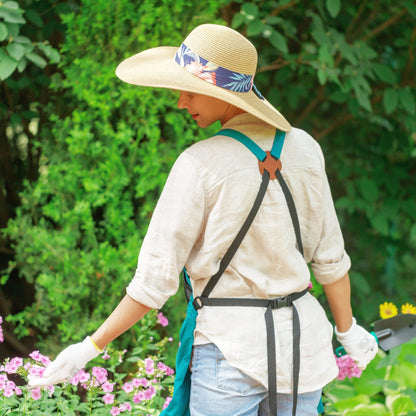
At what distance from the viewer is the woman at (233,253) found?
1.48 metres

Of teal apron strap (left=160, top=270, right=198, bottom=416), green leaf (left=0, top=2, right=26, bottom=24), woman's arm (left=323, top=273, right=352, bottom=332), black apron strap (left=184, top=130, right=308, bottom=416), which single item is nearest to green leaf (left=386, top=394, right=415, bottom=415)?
woman's arm (left=323, top=273, right=352, bottom=332)

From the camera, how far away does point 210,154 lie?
1.50 m

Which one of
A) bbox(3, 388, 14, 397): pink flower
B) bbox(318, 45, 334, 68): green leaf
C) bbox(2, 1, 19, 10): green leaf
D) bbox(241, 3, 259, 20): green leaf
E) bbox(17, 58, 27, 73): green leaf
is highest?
bbox(2, 1, 19, 10): green leaf

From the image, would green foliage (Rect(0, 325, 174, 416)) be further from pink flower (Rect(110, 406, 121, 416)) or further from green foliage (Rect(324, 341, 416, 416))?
green foliage (Rect(324, 341, 416, 416))

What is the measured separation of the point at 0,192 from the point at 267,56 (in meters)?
2.09

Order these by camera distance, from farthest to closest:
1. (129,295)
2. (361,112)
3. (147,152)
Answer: (361,112), (147,152), (129,295)

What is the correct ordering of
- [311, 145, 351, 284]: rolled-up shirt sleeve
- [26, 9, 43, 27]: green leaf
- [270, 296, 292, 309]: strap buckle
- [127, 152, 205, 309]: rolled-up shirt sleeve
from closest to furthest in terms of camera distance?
[127, 152, 205, 309]: rolled-up shirt sleeve, [270, 296, 292, 309]: strap buckle, [311, 145, 351, 284]: rolled-up shirt sleeve, [26, 9, 43, 27]: green leaf

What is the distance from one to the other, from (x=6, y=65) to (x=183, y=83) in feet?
4.02

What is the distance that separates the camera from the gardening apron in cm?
152

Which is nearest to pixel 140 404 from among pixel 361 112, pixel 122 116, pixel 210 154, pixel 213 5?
pixel 210 154

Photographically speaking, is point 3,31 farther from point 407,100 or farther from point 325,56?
point 407,100

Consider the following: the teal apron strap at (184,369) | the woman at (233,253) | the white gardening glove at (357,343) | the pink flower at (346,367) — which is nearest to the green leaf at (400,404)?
the pink flower at (346,367)

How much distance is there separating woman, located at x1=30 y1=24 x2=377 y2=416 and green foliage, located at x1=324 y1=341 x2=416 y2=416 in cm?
106

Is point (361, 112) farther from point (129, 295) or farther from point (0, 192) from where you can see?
point (129, 295)
